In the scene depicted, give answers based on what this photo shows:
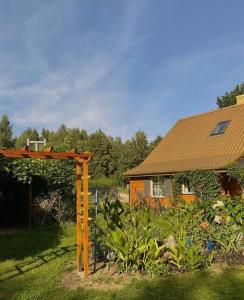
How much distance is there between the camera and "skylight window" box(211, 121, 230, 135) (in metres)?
19.1

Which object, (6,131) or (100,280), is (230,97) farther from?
(100,280)

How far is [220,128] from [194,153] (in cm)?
197

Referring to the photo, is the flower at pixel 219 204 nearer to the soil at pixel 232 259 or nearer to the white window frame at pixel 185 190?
the soil at pixel 232 259

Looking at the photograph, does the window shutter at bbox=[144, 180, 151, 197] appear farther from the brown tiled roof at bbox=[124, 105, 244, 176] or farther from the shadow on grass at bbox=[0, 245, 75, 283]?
the shadow on grass at bbox=[0, 245, 75, 283]

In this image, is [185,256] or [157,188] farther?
[157,188]

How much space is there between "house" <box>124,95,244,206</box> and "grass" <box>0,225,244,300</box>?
8863mm

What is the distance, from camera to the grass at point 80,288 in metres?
5.98

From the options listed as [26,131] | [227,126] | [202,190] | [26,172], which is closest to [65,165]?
[26,172]

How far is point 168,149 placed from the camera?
21578mm

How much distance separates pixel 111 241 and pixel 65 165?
7.70 meters

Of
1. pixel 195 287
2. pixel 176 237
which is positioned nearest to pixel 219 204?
pixel 176 237

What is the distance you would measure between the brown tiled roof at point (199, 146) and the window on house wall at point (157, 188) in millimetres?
604

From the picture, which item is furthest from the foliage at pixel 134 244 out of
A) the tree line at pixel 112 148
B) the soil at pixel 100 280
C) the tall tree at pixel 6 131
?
the tall tree at pixel 6 131

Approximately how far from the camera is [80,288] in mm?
6371
